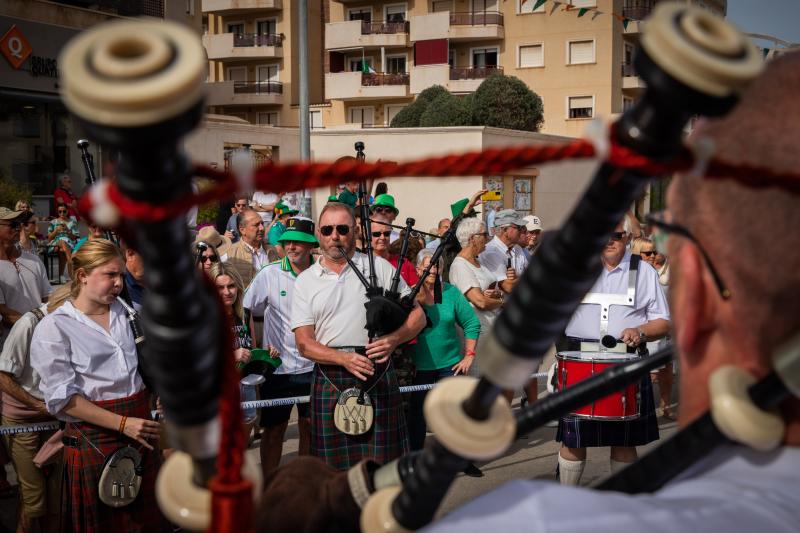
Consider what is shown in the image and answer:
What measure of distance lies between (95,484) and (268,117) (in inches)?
1740

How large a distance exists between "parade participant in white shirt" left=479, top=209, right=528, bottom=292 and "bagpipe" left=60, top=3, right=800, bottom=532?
6.93 meters

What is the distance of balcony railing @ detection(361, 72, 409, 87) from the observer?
42406mm

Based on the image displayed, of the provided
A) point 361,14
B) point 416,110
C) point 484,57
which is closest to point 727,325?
point 416,110

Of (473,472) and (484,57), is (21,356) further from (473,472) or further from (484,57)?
(484,57)

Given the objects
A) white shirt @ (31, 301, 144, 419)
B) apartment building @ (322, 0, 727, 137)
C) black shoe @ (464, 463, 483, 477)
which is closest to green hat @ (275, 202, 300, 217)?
black shoe @ (464, 463, 483, 477)

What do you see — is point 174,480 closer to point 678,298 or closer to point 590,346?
point 678,298

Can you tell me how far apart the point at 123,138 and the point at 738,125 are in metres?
0.76

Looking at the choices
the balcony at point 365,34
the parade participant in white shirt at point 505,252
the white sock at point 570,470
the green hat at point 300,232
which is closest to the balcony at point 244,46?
the balcony at point 365,34

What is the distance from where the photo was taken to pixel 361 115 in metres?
44.2

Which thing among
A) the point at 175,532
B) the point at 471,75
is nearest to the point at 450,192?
the point at 471,75

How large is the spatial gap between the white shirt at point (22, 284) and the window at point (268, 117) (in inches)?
1592

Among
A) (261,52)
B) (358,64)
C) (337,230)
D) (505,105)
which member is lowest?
(337,230)

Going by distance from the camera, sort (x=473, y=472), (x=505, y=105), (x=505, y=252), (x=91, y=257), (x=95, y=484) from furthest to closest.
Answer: (x=505, y=105), (x=505, y=252), (x=473, y=472), (x=91, y=257), (x=95, y=484)

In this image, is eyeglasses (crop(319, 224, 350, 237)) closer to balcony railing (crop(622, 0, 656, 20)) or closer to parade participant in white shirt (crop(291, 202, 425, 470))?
parade participant in white shirt (crop(291, 202, 425, 470))
